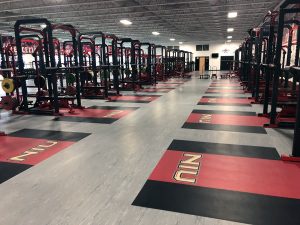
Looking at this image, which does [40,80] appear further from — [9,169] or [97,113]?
[9,169]

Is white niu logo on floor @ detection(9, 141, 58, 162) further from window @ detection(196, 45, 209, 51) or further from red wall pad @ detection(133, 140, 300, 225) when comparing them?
window @ detection(196, 45, 209, 51)

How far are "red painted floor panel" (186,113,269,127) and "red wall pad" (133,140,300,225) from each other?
69.4 inches

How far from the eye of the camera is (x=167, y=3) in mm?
9586

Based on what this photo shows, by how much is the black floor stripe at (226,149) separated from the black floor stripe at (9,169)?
85.0 inches

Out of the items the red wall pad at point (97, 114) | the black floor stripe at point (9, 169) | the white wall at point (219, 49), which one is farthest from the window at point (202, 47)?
Result: the black floor stripe at point (9, 169)

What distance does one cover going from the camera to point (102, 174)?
3.17 meters

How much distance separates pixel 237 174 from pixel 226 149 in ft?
2.93

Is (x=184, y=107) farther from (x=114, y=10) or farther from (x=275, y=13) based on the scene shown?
(x=114, y=10)

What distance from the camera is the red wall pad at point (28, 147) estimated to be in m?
3.46

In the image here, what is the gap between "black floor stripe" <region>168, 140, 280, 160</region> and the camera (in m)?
3.74

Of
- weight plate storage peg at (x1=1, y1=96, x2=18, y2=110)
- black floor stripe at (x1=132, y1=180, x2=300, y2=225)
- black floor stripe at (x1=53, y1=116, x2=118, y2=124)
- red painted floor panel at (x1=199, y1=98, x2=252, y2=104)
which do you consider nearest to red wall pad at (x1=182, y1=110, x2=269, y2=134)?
red painted floor panel at (x1=199, y1=98, x2=252, y2=104)

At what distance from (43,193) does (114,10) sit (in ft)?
33.1

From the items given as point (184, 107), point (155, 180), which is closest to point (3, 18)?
point (184, 107)

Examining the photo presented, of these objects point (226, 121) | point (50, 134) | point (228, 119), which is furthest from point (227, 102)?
point (50, 134)
